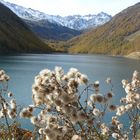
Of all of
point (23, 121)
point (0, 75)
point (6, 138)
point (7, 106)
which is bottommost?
point (23, 121)

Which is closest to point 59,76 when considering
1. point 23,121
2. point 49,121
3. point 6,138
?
point 49,121

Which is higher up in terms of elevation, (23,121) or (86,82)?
(86,82)

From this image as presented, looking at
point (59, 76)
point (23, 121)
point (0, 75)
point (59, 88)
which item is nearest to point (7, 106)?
point (0, 75)

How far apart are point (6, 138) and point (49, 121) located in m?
3.23

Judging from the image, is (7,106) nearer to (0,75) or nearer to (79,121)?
(0,75)

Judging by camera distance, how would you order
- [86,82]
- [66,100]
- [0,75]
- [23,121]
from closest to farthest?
[66,100] < [86,82] < [0,75] < [23,121]

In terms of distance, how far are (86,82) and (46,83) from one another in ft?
1.79

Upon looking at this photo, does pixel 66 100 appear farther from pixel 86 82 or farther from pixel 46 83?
pixel 86 82

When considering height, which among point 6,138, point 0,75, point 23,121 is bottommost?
point 23,121

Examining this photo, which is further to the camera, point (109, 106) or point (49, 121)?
point (109, 106)

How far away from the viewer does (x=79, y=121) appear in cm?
391

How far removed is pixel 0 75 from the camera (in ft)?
20.7

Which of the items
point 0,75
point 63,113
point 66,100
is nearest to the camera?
point 66,100

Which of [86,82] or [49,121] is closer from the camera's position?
[49,121]
